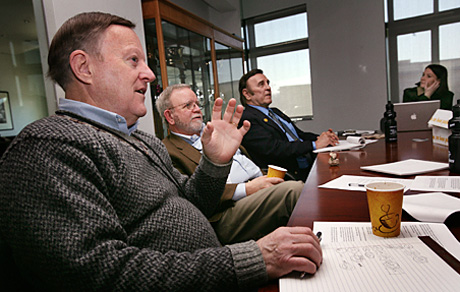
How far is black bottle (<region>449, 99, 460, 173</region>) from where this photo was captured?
3.51ft

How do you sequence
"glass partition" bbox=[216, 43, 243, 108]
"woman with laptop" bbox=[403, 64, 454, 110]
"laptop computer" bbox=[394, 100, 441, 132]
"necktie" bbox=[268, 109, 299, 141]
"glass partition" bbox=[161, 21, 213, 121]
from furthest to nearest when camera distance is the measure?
"glass partition" bbox=[216, 43, 243, 108] < "woman with laptop" bbox=[403, 64, 454, 110] < "glass partition" bbox=[161, 21, 213, 121] < "necktie" bbox=[268, 109, 299, 141] < "laptop computer" bbox=[394, 100, 441, 132]

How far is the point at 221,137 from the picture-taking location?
3.56 feet

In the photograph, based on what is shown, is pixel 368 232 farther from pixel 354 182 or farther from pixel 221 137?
pixel 221 137

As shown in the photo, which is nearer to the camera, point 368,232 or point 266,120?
point 368,232

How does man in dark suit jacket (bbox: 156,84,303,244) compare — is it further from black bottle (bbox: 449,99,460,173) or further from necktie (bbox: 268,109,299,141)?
necktie (bbox: 268,109,299,141)

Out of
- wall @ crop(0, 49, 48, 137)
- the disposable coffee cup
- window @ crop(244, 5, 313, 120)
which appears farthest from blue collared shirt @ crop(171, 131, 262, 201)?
window @ crop(244, 5, 313, 120)

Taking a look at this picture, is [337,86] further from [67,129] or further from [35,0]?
[67,129]

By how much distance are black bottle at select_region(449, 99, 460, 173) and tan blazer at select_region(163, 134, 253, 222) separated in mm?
922

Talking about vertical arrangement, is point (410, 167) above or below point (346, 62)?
below

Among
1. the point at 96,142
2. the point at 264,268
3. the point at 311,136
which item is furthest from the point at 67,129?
the point at 311,136

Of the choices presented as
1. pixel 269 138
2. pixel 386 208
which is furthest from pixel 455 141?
pixel 269 138

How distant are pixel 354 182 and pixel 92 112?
924mm

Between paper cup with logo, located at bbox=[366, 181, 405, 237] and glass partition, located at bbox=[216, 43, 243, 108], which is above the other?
glass partition, located at bbox=[216, 43, 243, 108]

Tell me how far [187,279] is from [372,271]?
1.15 ft
